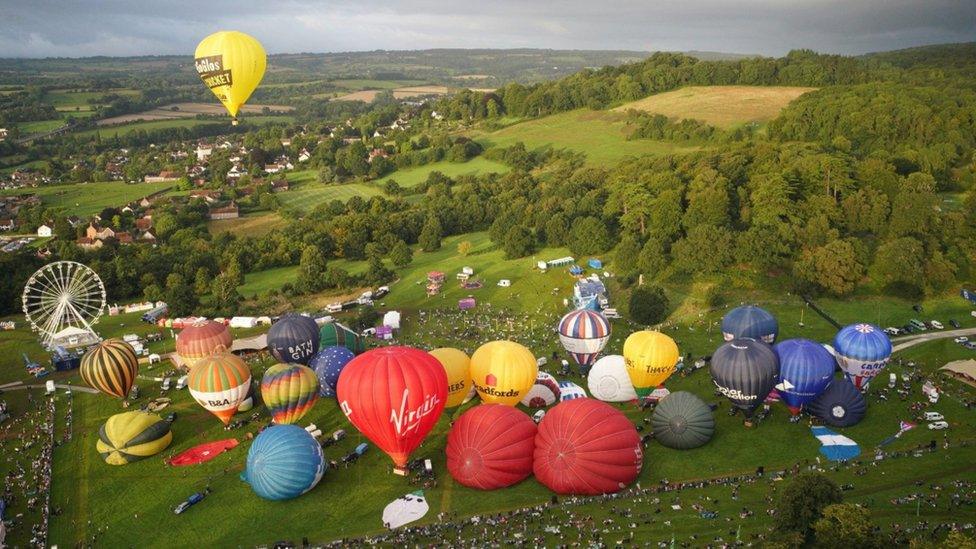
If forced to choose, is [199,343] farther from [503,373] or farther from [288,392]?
[503,373]

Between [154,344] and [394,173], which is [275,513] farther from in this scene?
[394,173]


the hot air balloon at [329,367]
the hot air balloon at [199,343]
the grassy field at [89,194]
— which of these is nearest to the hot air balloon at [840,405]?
the hot air balloon at [329,367]

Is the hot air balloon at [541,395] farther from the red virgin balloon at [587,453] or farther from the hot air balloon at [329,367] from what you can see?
the hot air balloon at [329,367]

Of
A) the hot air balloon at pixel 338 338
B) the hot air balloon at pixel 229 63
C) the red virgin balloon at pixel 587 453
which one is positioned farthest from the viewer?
the hot air balloon at pixel 229 63

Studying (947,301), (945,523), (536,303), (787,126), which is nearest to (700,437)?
(945,523)

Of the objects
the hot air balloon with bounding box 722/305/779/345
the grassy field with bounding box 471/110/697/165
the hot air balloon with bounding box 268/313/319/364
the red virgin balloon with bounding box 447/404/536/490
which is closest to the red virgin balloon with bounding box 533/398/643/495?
the red virgin balloon with bounding box 447/404/536/490

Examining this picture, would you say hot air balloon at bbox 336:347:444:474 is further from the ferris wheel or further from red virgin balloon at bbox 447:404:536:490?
the ferris wheel

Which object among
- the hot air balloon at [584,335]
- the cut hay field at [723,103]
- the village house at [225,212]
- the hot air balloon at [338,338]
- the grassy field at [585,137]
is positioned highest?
the cut hay field at [723,103]
